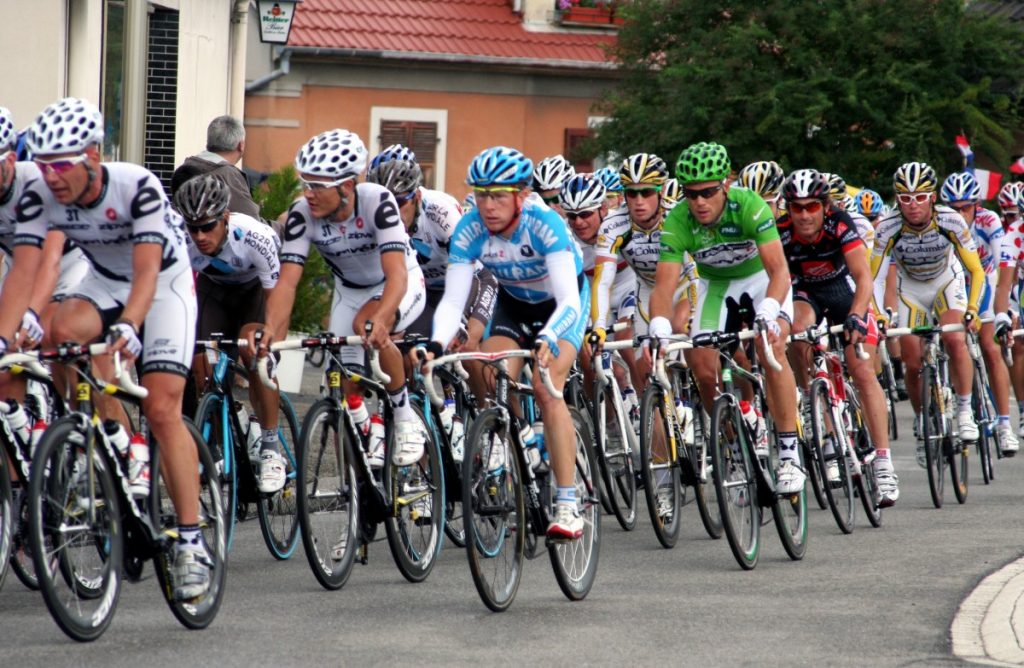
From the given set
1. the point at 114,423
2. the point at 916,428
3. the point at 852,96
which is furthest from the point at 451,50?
the point at 114,423

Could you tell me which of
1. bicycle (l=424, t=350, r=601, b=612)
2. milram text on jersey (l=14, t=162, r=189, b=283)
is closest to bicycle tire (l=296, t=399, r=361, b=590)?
bicycle (l=424, t=350, r=601, b=612)

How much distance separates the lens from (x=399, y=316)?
9.47 m

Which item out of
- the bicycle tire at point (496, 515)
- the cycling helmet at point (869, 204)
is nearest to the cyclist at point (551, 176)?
the bicycle tire at point (496, 515)

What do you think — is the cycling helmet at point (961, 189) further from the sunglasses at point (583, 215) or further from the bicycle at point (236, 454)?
the bicycle at point (236, 454)

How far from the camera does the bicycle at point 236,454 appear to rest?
8.64 metres

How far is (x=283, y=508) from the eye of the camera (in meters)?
9.43

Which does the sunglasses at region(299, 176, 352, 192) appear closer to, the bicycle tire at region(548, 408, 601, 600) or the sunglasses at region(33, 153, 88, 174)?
the bicycle tire at region(548, 408, 601, 600)

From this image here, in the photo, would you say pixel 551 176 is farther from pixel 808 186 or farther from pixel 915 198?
pixel 915 198

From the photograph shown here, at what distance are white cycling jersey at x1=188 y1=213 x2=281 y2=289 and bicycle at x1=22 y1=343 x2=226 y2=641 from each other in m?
2.17

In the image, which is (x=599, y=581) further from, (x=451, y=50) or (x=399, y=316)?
(x=451, y=50)

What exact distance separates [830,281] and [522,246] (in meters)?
3.54

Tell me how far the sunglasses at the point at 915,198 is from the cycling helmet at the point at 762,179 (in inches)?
46.8

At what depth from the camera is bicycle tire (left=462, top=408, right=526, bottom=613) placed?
25.5 feet

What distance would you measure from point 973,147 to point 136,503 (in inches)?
812
